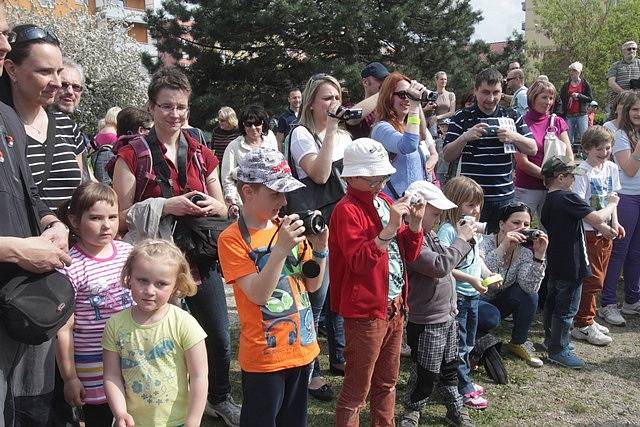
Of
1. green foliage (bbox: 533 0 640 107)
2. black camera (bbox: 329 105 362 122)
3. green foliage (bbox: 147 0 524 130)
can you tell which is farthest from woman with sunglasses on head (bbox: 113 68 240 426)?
green foliage (bbox: 533 0 640 107)

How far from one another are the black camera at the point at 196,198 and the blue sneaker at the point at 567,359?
3.15 m

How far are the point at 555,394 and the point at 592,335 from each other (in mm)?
1123

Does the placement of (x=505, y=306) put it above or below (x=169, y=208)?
below

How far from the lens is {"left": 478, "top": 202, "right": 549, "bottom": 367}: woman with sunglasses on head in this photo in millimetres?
4258

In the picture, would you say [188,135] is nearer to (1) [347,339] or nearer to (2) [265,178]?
(2) [265,178]

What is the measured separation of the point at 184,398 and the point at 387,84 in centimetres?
243

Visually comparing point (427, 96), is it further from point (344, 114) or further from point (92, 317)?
point (92, 317)

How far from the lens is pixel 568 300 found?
4410 mm

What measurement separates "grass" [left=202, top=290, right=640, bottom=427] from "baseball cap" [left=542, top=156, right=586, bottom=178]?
1.50m

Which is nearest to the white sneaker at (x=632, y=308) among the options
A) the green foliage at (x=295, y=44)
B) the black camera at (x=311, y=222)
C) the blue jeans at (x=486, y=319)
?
the blue jeans at (x=486, y=319)

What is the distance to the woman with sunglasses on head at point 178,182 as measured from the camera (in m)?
2.82

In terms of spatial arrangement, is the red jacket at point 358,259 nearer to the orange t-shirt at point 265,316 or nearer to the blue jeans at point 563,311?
the orange t-shirt at point 265,316

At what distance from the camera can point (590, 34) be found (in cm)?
3291

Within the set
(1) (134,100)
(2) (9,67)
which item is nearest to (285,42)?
(1) (134,100)
